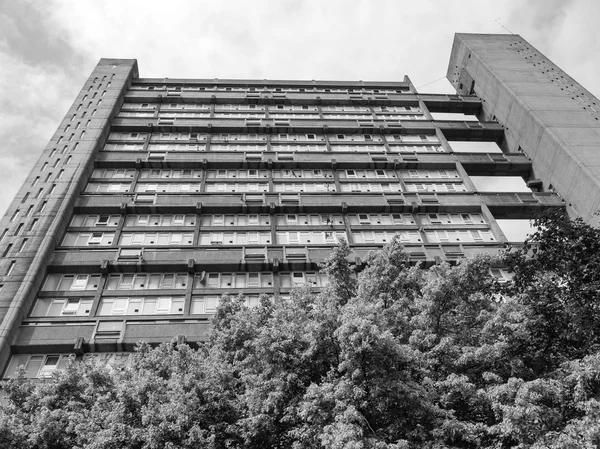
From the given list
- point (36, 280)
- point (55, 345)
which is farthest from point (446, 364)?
point (36, 280)

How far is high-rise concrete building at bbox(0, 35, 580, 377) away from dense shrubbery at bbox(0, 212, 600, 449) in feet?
36.6

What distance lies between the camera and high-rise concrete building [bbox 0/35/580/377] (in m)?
28.8

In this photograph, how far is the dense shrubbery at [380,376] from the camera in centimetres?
1270

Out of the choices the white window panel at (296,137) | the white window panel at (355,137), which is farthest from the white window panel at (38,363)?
the white window panel at (355,137)

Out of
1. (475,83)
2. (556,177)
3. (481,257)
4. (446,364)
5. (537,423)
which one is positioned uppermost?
(475,83)

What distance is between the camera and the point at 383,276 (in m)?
17.7

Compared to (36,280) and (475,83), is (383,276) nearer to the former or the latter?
(36,280)

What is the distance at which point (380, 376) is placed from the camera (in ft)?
43.7

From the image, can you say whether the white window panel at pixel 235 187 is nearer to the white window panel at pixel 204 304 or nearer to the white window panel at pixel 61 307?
the white window panel at pixel 204 304

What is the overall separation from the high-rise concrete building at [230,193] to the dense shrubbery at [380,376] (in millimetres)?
11161

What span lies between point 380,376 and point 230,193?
25.5 metres

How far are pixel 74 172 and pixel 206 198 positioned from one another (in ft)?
32.6

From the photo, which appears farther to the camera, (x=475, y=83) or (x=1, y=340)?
(x=475, y=83)

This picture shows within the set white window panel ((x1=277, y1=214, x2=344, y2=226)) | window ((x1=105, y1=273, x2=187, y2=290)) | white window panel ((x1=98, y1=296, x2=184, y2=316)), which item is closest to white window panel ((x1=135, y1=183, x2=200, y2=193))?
white window panel ((x1=277, y1=214, x2=344, y2=226))
